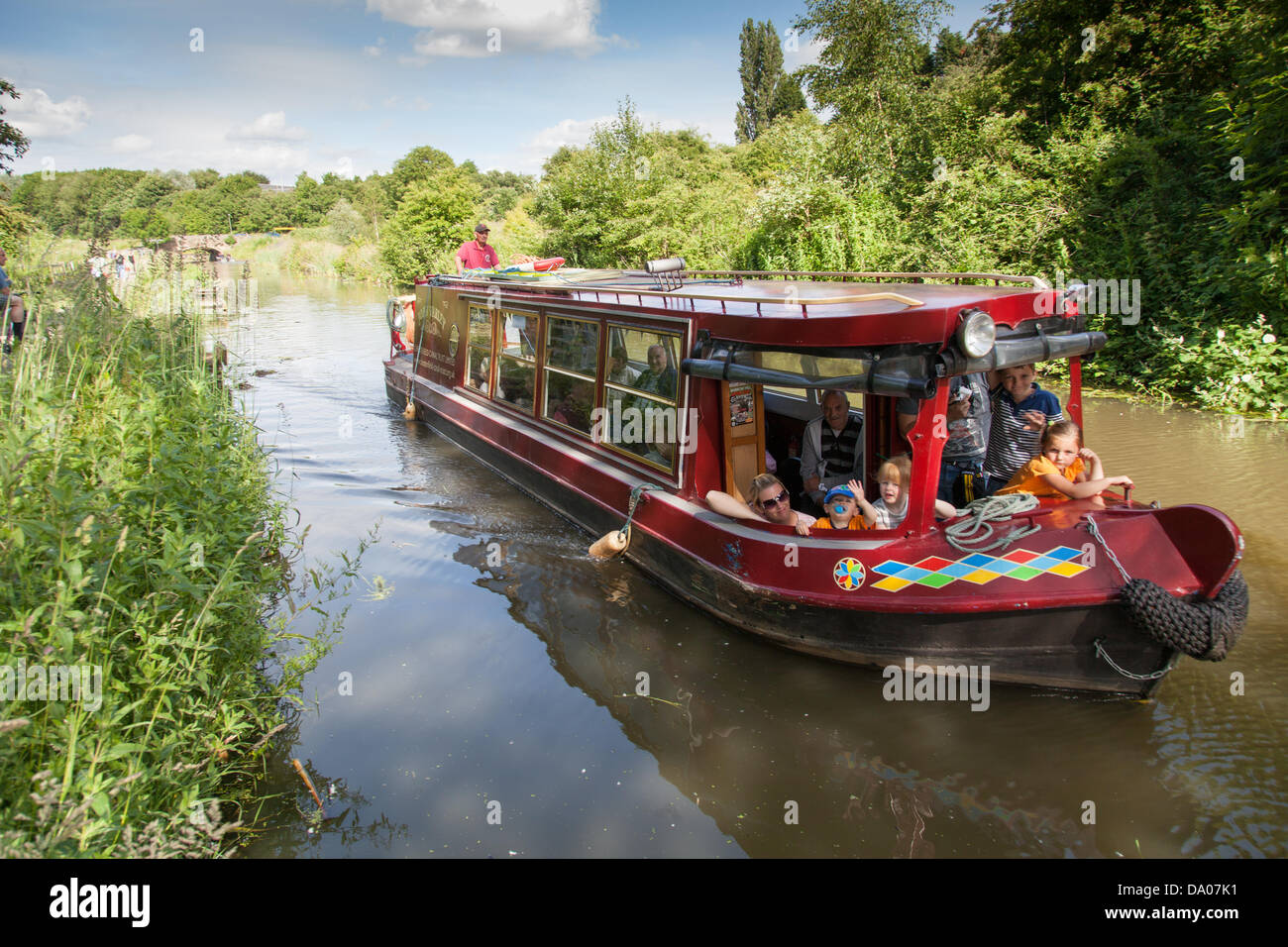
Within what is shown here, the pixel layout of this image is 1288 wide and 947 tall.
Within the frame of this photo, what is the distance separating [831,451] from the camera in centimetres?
580

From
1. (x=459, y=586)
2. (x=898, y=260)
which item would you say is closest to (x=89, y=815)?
(x=459, y=586)

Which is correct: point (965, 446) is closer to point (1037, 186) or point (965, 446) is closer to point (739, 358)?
point (739, 358)

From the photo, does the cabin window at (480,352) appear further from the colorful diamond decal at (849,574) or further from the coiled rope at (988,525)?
the coiled rope at (988,525)

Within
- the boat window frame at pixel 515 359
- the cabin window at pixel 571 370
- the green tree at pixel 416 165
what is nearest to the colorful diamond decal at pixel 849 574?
the cabin window at pixel 571 370

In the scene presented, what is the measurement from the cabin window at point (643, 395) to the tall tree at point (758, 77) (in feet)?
176

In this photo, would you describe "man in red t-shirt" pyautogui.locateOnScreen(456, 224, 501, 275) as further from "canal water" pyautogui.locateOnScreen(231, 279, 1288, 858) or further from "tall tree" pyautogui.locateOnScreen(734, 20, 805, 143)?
"tall tree" pyautogui.locateOnScreen(734, 20, 805, 143)

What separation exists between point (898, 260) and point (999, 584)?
39.2 ft

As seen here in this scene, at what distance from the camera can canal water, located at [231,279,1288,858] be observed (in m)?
3.74

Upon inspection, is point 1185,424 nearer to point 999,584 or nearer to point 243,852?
point 999,584

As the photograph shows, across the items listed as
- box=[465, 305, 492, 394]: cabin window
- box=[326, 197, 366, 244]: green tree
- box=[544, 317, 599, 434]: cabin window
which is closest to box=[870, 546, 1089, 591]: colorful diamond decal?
box=[544, 317, 599, 434]: cabin window

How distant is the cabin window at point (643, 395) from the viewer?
19.6 feet

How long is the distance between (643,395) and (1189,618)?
3.81 m

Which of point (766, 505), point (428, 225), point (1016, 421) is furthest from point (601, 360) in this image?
point (428, 225)

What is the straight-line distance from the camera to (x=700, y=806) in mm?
3980
